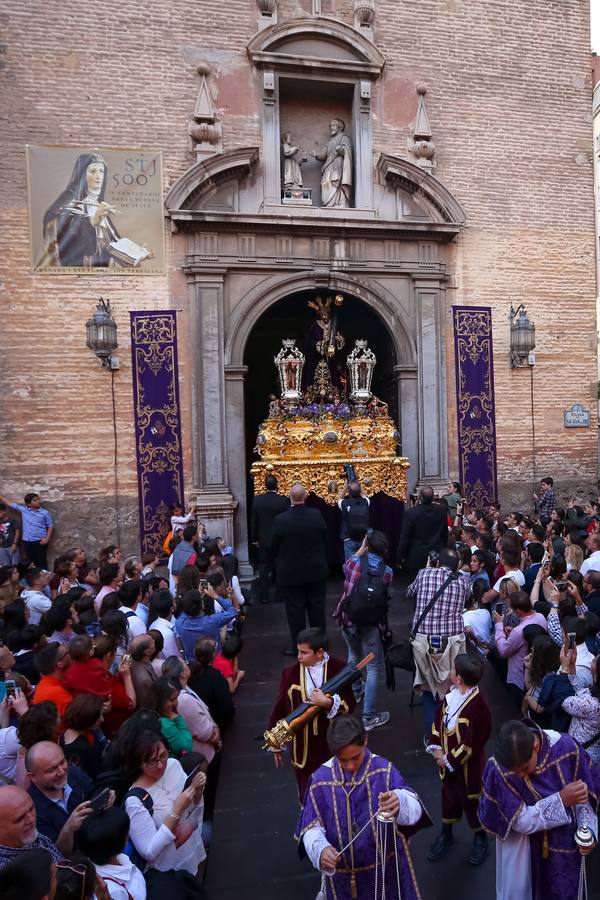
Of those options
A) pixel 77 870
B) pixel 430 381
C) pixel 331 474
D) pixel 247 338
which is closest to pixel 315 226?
pixel 247 338

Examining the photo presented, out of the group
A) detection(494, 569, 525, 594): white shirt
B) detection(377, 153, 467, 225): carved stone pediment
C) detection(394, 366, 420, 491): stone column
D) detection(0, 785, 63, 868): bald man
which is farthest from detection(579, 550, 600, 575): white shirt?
detection(377, 153, 467, 225): carved stone pediment

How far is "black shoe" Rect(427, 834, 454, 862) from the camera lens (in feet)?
12.8

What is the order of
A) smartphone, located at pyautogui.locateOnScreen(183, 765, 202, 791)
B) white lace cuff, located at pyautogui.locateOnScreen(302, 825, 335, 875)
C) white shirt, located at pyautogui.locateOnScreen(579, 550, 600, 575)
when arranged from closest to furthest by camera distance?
white lace cuff, located at pyautogui.locateOnScreen(302, 825, 335, 875) < smartphone, located at pyautogui.locateOnScreen(183, 765, 202, 791) < white shirt, located at pyautogui.locateOnScreen(579, 550, 600, 575)

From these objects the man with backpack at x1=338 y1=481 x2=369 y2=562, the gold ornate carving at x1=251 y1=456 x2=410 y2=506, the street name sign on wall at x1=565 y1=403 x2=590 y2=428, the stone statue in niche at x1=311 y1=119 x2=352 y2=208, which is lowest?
the man with backpack at x1=338 y1=481 x2=369 y2=562

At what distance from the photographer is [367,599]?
5.12 m

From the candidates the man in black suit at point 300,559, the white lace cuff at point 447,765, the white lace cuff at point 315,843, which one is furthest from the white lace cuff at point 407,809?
the man in black suit at point 300,559

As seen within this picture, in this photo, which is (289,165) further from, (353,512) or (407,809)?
(407,809)

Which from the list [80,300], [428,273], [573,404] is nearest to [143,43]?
[80,300]

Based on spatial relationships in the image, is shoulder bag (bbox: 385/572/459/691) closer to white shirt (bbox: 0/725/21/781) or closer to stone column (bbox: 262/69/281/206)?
white shirt (bbox: 0/725/21/781)

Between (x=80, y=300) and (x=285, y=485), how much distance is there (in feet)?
15.3

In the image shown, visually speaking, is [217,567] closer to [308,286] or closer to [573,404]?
[308,286]

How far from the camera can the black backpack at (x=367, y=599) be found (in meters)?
5.14

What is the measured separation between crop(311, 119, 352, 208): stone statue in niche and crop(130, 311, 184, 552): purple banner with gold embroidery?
12.5 feet

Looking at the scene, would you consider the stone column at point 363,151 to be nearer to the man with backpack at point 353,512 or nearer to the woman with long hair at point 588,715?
the man with backpack at point 353,512
